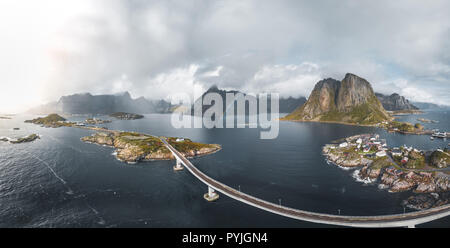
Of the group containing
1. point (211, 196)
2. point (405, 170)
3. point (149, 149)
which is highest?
point (149, 149)

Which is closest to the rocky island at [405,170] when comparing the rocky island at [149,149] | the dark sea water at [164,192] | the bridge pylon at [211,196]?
the dark sea water at [164,192]

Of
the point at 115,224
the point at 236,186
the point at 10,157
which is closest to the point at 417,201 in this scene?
the point at 236,186

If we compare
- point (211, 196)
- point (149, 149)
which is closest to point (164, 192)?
point (211, 196)

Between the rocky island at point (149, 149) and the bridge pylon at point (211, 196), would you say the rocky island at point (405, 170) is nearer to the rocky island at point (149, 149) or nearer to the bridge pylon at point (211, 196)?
the bridge pylon at point (211, 196)

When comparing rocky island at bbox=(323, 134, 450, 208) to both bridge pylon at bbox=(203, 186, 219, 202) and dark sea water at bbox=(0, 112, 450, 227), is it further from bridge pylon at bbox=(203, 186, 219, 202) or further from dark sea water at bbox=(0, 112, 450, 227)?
bridge pylon at bbox=(203, 186, 219, 202)

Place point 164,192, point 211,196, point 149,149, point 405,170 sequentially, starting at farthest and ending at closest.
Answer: point 149,149
point 405,170
point 164,192
point 211,196

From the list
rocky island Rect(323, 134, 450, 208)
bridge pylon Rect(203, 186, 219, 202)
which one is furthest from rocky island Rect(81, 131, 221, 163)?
rocky island Rect(323, 134, 450, 208)

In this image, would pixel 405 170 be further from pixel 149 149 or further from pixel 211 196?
pixel 149 149

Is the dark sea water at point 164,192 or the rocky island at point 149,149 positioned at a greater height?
the rocky island at point 149,149

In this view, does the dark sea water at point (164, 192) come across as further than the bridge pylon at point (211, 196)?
No

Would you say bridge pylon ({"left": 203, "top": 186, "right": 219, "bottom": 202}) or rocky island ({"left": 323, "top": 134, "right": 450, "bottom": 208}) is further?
rocky island ({"left": 323, "top": 134, "right": 450, "bottom": 208})

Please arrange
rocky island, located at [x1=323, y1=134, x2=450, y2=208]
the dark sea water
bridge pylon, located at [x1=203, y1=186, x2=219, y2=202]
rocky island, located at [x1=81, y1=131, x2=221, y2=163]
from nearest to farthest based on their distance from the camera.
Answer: the dark sea water → bridge pylon, located at [x1=203, y1=186, x2=219, y2=202] → rocky island, located at [x1=323, y1=134, x2=450, y2=208] → rocky island, located at [x1=81, y1=131, x2=221, y2=163]
